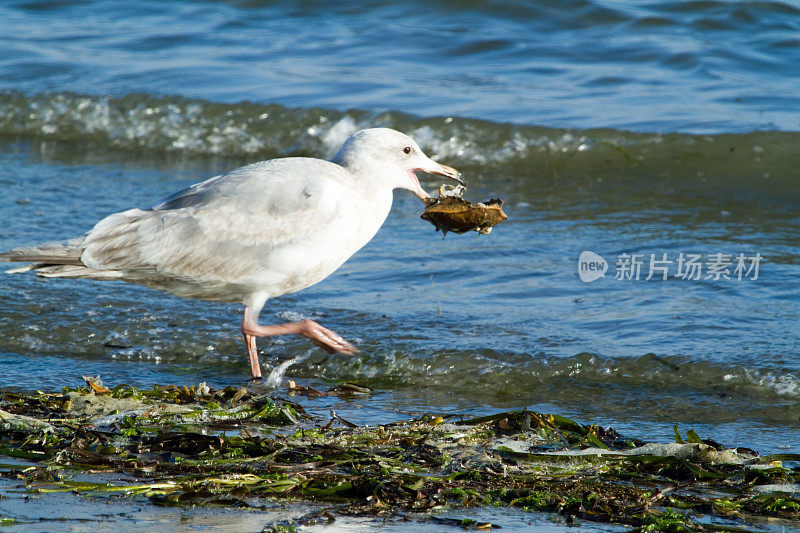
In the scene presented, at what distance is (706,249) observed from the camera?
789cm

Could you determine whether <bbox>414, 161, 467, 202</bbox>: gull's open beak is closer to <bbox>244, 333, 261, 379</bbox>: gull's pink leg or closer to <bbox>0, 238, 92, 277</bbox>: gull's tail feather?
<bbox>244, 333, 261, 379</bbox>: gull's pink leg

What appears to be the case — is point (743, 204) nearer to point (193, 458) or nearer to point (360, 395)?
point (360, 395)

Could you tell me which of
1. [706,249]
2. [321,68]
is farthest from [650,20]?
[706,249]

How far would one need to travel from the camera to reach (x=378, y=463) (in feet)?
13.5

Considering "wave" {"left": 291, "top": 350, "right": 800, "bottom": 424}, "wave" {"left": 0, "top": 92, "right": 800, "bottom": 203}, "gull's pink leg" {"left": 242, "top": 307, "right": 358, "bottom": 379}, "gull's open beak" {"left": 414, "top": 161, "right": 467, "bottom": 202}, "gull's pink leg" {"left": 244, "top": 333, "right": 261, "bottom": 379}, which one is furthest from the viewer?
"wave" {"left": 0, "top": 92, "right": 800, "bottom": 203}

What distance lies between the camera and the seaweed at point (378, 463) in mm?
3801

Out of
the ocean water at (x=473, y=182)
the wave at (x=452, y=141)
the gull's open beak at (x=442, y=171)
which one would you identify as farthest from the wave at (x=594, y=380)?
the wave at (x=452, y=141)

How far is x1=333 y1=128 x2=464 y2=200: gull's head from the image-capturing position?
A: 18.9 ft

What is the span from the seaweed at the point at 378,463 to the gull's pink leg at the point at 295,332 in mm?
759

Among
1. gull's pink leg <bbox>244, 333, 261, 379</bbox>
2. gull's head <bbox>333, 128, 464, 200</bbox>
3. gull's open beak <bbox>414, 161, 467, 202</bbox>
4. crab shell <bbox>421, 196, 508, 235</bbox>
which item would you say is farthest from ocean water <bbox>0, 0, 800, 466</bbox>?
gull's head <bbox>333, 128, 464, 200</bbox>

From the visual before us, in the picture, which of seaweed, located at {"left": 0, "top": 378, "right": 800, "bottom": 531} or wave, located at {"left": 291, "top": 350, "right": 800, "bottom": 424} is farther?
wave, located at {"left": 291, "top": 350, "right": 800, "bottom": 424}

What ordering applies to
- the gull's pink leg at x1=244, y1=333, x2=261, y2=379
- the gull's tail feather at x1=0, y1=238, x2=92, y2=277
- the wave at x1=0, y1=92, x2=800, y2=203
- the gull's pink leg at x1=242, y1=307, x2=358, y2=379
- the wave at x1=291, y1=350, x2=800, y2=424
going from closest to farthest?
the wave at x1=291, y1=350, x2=800, y2=424 < the gull's tail feather at x1=0, y1=238, x2=92, y2=277 < the gull's pink leg at x1=242, y1=307, x2=358, y2=379 < the gull's pink leg at x1=244, y1=333, x2=261, y2=379 < the wave at x1=0, y1=92, x2=800, y2=203

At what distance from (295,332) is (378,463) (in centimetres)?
173

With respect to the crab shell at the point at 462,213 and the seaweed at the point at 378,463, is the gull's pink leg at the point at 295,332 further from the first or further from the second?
the crab shell at the point at 462,213
